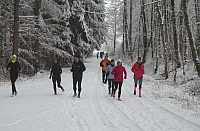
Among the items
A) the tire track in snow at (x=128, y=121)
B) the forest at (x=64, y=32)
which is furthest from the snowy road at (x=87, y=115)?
the forest at (x=64, y=32)

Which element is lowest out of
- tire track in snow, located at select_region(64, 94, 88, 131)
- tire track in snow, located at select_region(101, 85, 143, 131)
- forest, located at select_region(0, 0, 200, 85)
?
tire track in snow, located at select_region(101, 85, 143, 131)

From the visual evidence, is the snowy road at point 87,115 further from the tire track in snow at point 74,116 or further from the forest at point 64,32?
the forest at point 64,32

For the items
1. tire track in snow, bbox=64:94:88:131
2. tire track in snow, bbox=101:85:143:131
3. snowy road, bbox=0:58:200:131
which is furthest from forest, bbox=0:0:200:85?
tire track in snow, bbox=64:94:88:131

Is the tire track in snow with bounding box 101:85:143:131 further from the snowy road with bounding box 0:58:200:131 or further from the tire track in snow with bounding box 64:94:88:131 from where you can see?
the tire track in snow with bounding box 64:94:88:131

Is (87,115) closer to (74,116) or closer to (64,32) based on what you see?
(74,116)

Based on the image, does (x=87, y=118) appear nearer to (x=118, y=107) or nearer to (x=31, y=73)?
(x=118, y=107)

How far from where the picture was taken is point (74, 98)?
1062 centimetres

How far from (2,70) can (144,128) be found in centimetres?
1639

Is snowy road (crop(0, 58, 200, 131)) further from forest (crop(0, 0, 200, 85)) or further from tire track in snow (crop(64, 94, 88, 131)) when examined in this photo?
forest (crop(0, 0, 200, 85))

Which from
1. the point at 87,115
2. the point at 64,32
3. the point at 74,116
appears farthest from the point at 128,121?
the point at 64,32

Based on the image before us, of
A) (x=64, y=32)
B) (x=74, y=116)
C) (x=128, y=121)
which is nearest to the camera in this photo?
(x=128, y=121)

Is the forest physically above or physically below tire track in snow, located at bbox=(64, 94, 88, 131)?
A: above

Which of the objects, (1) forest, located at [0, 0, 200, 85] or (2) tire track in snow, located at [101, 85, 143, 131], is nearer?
(2) tire track in snow, located at [101, 85, 143, 131]

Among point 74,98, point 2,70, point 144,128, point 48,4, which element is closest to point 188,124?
point 144,128
